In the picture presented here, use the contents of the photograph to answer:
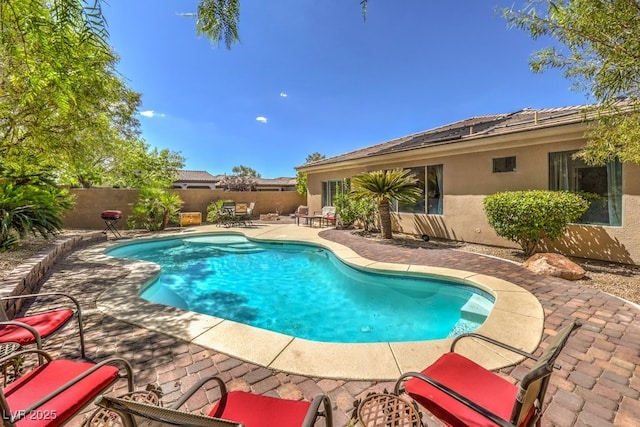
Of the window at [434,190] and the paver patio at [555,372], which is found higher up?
the window at [434,190]

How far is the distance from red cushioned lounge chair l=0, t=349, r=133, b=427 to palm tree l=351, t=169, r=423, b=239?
29.0ft

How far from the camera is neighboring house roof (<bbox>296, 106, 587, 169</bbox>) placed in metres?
7.18

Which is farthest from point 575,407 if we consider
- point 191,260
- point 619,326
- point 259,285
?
point 191,260

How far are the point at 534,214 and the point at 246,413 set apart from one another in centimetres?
743

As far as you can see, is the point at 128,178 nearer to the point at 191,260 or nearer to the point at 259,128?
the point at 259,128

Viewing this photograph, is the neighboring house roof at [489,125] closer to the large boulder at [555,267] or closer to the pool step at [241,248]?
the large boulder at [555,267]

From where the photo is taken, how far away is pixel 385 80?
14.1 meters

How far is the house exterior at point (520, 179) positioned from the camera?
6.12 meters

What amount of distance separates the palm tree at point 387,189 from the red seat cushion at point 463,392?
25.7ft

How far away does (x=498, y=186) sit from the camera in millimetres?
8078

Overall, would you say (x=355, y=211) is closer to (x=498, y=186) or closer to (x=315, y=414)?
(x=498, y=186)

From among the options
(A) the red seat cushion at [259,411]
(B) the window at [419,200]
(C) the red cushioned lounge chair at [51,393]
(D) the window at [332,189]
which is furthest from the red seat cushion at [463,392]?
(D) the window at [332,189]

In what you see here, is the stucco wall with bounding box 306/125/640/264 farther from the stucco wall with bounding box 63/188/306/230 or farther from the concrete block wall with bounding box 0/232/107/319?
the stucco wall with bounding box 63/188/306/230

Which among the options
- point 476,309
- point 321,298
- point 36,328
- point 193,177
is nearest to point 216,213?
point 321,298
